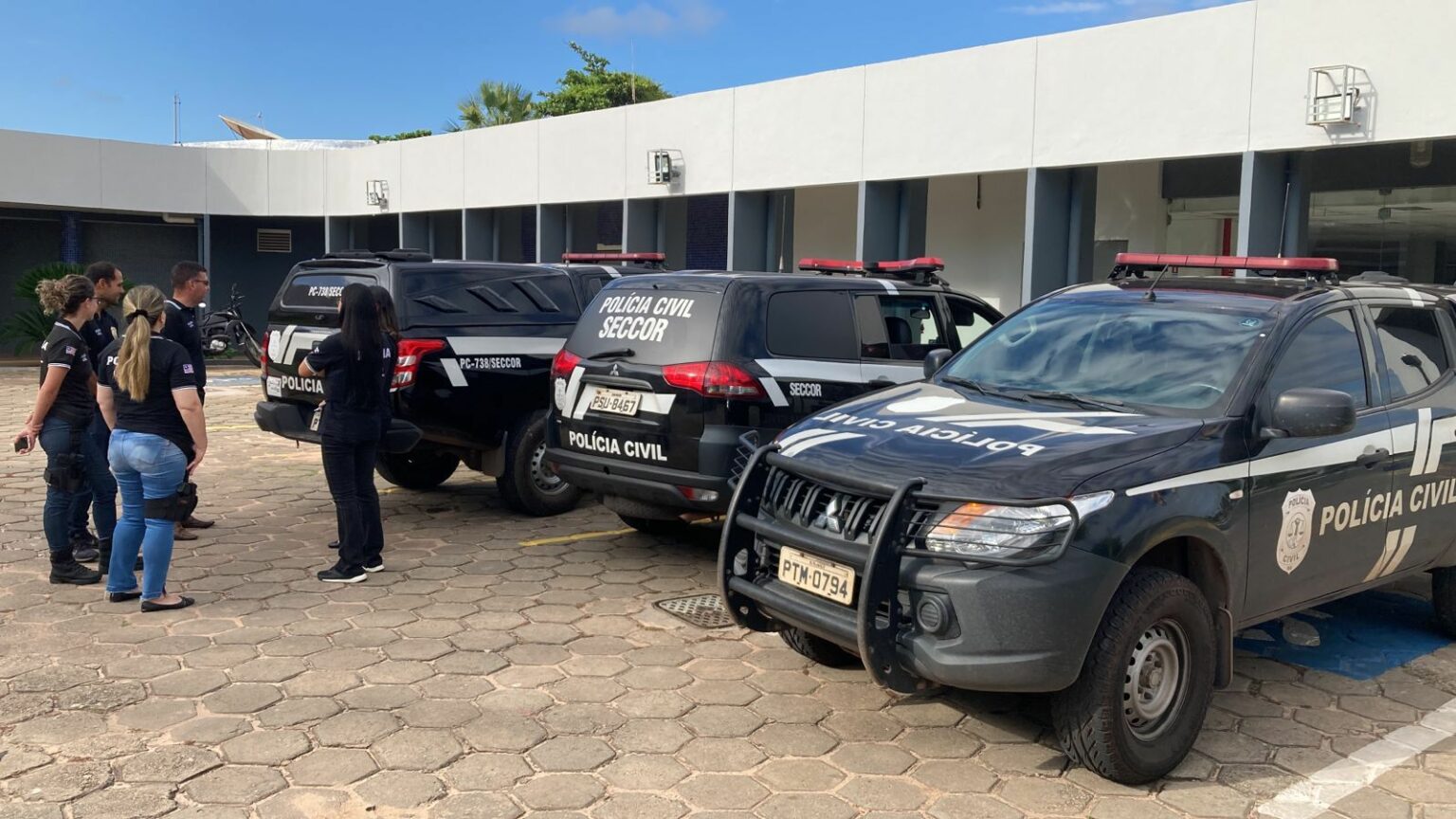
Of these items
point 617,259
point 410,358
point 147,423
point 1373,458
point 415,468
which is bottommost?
point 415,468

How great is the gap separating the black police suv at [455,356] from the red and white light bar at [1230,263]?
4171 mm

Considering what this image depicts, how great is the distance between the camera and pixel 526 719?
14.6ft

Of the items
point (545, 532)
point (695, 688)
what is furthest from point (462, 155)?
point (695, 688)

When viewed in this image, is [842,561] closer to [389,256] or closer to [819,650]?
[819,650]

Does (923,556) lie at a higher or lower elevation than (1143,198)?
lower

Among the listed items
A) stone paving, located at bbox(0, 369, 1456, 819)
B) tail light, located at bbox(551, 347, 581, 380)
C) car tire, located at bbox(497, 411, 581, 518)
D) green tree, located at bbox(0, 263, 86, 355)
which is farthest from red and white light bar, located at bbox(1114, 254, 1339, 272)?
green tree, located at bbox(0, 263, 86, 355)

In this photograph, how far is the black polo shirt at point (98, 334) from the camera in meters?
6.54

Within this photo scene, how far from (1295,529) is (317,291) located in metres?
6.39

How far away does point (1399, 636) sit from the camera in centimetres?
581

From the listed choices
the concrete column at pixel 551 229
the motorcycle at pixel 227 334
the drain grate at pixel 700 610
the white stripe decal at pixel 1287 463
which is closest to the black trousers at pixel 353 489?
the drain grate at pixel 700 610

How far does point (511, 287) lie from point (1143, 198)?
8496 millimetres

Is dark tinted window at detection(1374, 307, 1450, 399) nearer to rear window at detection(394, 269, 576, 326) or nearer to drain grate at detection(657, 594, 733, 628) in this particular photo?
drain grate at detection(657, 594, 733, 628)

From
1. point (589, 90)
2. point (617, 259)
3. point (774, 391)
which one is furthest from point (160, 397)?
point (589, 90)

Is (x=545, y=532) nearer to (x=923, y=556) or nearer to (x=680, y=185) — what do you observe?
(x=923, y=556)
